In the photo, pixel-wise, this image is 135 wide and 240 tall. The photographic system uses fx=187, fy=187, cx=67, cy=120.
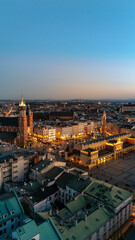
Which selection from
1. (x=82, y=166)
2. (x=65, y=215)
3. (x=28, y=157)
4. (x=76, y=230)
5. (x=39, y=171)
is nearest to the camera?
(x=76, y=230)

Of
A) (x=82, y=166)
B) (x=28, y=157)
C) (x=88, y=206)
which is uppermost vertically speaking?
(x=28, y=157)

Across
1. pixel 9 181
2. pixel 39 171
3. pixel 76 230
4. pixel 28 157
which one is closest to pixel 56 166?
pixel 39 171

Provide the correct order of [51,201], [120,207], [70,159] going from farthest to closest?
[70,159] < [51,201] < [120,207]

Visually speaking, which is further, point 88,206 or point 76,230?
point 88,206

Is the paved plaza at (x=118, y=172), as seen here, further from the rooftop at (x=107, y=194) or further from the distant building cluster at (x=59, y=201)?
the rooftop at (x=107, y=194)

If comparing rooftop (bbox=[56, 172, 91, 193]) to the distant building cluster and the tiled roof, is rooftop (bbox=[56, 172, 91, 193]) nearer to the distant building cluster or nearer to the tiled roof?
the distant building cluster

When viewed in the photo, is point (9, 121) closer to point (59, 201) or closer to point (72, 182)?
point (59, 201)

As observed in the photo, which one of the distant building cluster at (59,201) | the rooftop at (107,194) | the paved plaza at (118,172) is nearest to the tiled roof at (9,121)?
the distant building cluster at (59,201)

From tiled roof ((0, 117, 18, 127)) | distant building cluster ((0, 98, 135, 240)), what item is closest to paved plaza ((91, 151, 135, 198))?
distant building cluster ((0, 98, 135, 240))

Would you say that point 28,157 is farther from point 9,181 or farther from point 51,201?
point 51,201
